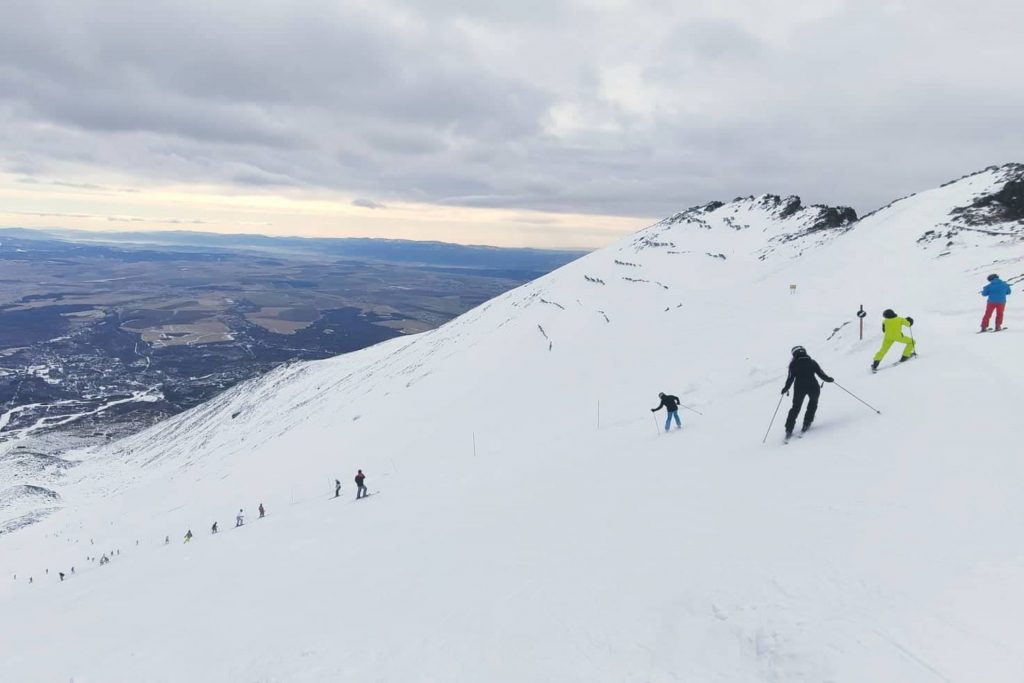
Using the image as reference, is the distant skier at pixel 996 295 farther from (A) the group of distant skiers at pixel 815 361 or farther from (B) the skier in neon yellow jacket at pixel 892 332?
(B) the skier in neon yellow jacket at pixel 892 332

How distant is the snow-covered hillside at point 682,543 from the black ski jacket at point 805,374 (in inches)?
46.9

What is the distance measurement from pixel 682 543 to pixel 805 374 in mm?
5906

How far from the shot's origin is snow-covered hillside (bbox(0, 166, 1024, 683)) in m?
6.90

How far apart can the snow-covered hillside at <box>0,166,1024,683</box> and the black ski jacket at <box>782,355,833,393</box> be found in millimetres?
1192

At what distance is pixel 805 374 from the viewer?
1316 cm

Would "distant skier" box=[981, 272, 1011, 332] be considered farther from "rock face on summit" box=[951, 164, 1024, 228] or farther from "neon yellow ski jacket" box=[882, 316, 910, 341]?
"rock face on summit" box=[951, 164, 1024, 228]

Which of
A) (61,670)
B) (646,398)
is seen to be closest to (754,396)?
(646,398)

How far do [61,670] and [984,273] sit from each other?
38047mm

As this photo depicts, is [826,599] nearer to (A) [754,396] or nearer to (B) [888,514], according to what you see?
(B) [888,514]

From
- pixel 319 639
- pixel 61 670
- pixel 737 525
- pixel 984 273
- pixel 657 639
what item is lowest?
pixel 61 670

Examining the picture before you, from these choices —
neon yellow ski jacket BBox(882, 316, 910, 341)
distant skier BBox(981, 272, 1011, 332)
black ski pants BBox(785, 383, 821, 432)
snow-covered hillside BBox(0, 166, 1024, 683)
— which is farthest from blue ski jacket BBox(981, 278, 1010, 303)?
black ski pants BBox(785, 383, 821, 432)

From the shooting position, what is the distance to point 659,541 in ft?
33.6

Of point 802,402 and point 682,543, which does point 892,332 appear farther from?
point 682,543

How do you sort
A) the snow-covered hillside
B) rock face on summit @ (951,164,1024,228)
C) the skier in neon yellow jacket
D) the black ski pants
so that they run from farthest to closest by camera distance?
rock face on summit @ (951,164,1024,228) → the skier in neon yellow jacket → the black ski pants → the snow-covered hillside
